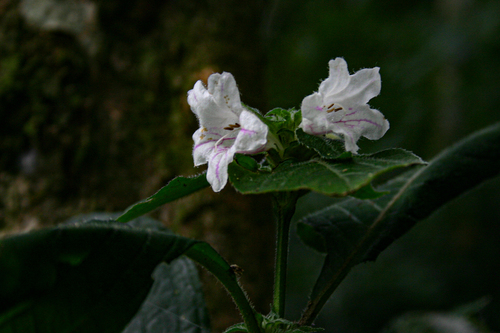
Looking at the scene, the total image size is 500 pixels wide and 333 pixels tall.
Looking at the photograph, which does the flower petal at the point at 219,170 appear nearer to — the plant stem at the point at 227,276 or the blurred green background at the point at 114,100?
the plant stem at the point at 227,276

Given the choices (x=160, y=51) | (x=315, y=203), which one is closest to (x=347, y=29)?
(x=315, y=203)

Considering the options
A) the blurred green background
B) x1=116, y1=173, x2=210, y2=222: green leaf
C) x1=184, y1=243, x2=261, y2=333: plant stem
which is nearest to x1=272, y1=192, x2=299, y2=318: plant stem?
x1=184, y1=243, x2=261, y2=333: plant stem

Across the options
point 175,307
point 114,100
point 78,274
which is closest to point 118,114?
point 114,100

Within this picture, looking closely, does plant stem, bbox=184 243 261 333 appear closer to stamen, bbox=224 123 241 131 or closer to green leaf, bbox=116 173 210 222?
green leaf, bbox=116 173 210 222

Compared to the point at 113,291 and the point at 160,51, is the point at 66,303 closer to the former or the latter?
the point at 113,291

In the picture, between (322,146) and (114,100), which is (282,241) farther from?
(114,100)

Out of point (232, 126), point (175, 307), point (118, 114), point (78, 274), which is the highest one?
point (118, 114)
